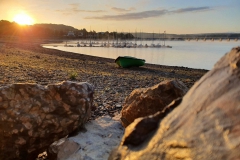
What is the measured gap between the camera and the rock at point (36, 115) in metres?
4.27

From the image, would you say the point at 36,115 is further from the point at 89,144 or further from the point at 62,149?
the point at 89,144

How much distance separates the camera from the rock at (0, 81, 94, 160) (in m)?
4.27

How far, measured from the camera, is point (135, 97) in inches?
209

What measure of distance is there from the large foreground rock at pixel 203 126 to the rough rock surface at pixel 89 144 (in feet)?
3.68

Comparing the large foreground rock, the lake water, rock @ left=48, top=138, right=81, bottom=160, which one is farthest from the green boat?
the large foreground rock

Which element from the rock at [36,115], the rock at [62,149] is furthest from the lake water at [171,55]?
the rock at [62,149]

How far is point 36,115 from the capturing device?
175 inches

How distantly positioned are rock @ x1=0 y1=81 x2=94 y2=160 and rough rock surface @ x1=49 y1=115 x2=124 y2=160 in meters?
0.29

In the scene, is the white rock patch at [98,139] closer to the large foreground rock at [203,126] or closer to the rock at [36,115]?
the rock at [36,115]

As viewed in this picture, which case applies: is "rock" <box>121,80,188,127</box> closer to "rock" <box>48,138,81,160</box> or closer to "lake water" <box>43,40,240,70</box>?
"rock" <box>48,138,81,160</box>

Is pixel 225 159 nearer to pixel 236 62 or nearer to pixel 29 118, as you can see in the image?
pixel 236 62

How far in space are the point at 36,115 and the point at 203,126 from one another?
3062mm

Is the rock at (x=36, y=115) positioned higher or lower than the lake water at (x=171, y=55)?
higher

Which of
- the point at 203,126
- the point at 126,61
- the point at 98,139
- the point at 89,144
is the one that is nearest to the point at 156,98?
the point at 98,139
